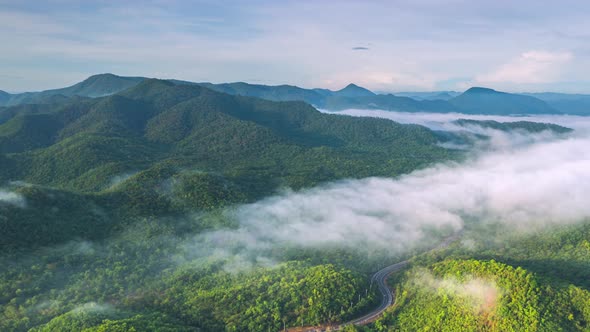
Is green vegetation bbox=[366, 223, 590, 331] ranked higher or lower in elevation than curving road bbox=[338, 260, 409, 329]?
higher

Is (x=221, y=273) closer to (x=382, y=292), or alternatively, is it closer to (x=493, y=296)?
(x=382, y=292)

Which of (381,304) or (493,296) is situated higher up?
(493,296)

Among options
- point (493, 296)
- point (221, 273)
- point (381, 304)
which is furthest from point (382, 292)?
point (221, 273)

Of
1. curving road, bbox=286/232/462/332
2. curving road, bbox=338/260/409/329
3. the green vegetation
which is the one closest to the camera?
the green vegetation

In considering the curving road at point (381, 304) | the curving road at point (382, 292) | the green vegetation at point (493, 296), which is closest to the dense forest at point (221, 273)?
the green vegetation at point (493, 296)

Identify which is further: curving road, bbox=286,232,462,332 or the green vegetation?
curving road, bbox=286,232,462,332

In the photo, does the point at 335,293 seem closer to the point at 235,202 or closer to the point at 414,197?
the point at 235,202

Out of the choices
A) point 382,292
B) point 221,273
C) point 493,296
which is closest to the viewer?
point 493,296

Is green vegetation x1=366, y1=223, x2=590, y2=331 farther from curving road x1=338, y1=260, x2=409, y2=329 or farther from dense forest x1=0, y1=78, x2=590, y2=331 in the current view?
curving road x1=338, y1=260, x2=409, y2=329

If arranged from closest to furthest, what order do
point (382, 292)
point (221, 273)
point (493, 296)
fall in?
point (493, 296), point (382, 292), point (221, 273)

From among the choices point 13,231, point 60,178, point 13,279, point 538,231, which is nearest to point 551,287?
point 538,231

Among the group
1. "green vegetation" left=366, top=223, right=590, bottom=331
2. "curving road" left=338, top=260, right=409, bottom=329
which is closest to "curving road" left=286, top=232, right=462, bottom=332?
"curving road" left=338, top=260, right=409, bottom=329

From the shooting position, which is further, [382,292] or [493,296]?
[382,292]
